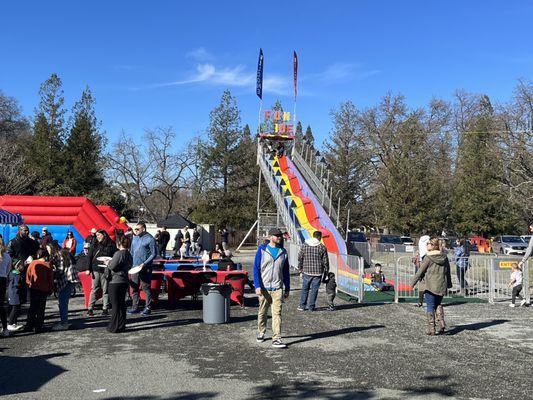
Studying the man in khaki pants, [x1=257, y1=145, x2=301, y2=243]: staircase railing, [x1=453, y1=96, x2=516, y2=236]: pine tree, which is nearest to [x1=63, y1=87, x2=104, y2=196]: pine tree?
[x1=257, y1=145, x2=301, y2=243]: staircase railing

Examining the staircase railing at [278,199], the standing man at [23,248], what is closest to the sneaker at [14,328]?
the standing man at [23,248]

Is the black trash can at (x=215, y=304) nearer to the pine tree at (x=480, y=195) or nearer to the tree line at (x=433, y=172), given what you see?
the tree line at (x=433, y=172)

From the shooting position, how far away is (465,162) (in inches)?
1854

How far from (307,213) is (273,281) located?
1823 cm

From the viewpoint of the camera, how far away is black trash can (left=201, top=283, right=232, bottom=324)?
34.4 feet

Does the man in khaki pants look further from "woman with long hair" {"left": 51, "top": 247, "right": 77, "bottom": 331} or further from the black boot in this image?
"woman with long hair" {"left": 51, "top": 247, "right": 77, "bottom": 331}

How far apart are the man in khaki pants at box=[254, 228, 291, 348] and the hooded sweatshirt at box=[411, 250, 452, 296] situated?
2557 mm

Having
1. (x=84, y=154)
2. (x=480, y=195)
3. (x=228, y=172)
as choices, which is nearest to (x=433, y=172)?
(x=480, y=195)

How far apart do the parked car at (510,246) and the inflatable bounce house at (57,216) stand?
2618 cm

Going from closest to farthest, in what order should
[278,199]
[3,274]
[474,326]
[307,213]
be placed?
[3,274]
[474,326]
[307,213]
[278,199]

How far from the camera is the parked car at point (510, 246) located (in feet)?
117

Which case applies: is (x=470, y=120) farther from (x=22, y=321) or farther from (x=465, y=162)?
(x=22, y=321)

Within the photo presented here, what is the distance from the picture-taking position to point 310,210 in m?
26.9

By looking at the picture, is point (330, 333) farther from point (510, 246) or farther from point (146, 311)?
point (510, 246)
